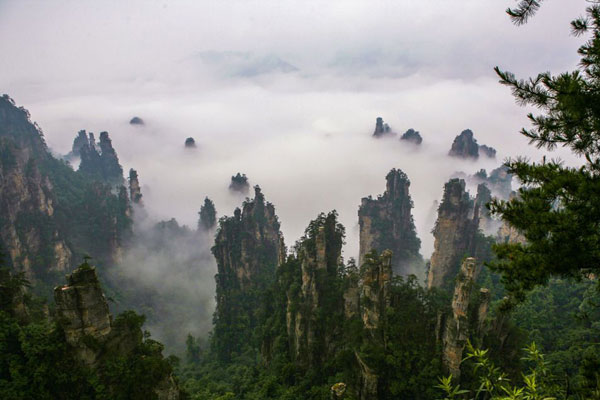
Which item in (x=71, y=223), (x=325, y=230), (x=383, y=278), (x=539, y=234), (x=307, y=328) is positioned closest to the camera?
(x=539, y=234)

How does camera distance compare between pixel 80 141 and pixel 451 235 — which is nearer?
pixel 451 235

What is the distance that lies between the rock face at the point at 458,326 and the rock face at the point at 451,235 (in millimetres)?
28743

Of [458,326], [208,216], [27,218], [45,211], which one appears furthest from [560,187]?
[208,216]

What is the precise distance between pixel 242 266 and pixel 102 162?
69.4 metres

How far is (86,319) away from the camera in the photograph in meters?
18.9

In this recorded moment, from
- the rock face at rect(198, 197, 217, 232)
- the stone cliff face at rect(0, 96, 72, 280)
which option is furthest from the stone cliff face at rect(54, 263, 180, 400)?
the rock face at rect(198, 197, 217, 232)

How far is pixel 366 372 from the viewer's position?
946 inches

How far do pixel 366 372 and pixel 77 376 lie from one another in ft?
54.7

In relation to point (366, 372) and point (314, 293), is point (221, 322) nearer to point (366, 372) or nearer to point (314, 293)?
point (314, 293)

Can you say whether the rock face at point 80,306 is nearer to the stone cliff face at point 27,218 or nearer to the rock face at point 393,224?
the stone cliff face at point 27,218

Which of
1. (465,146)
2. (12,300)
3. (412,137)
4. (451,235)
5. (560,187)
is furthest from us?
(412,137)

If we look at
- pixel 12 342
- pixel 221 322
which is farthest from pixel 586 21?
pixel 221 322

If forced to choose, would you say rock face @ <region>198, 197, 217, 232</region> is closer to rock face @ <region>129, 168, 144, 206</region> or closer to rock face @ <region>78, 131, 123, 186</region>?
rock face @ <region>129, 168, 144, 206</region>

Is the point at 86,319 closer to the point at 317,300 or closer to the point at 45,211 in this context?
the point at 317,300
